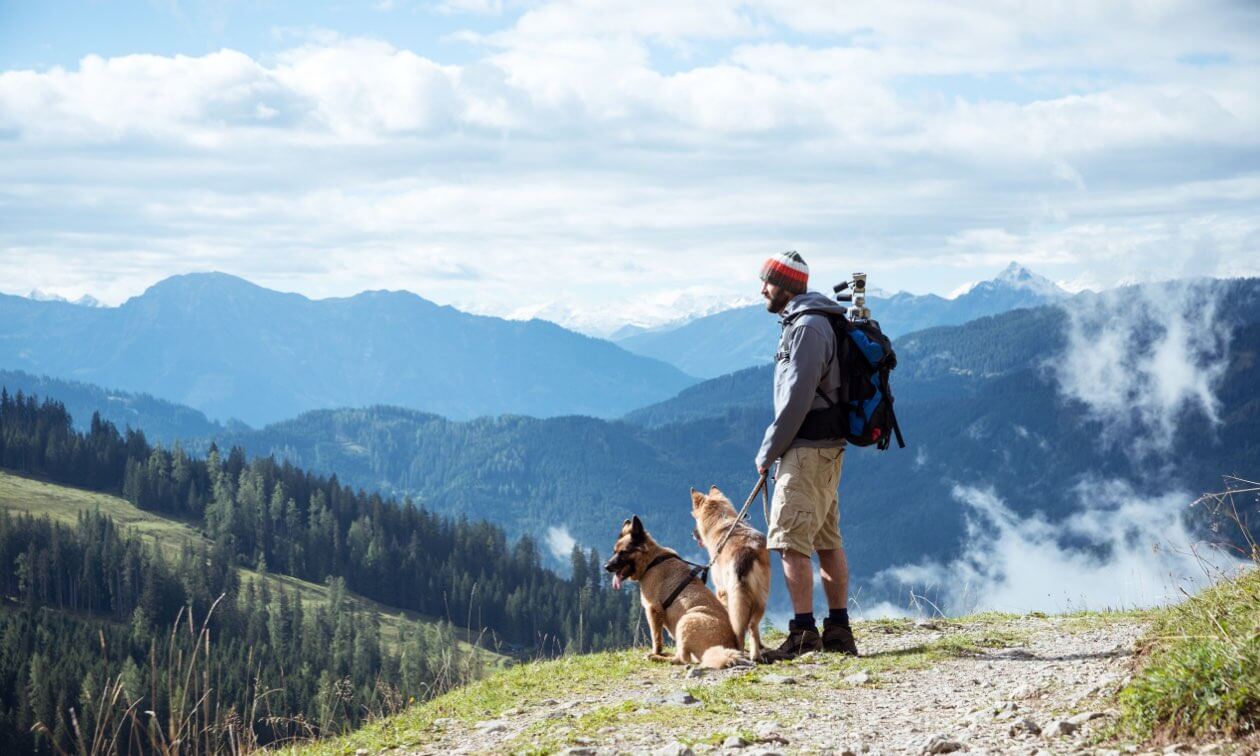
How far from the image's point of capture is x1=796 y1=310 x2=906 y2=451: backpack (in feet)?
32.0

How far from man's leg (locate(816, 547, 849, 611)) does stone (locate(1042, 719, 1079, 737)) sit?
4.00m

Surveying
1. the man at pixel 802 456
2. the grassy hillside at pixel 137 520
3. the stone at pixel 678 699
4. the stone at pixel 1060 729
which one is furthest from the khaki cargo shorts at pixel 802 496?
the grassy hillside at pixel 137 520

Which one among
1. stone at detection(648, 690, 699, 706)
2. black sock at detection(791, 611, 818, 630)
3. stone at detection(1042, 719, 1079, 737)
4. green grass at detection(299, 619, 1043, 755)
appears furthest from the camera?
black sock at detection(791, 611, 818, 630)

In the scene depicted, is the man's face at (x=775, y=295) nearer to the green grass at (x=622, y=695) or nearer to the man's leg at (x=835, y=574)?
the man's leg at (x=835, y=574)

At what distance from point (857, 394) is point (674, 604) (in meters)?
3.15

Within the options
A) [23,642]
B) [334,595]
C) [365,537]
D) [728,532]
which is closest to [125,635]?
[23,642]

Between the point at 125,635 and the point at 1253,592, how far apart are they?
122 meters

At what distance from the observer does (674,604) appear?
36.4ft

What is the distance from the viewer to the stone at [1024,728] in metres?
6.33

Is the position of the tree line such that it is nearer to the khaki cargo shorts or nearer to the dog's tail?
A: the dog's tail

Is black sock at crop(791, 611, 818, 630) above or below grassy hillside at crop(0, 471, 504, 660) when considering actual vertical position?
above

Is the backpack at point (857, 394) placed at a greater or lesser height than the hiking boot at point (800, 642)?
greater

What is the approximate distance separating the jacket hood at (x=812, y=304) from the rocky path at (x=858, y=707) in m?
3.40

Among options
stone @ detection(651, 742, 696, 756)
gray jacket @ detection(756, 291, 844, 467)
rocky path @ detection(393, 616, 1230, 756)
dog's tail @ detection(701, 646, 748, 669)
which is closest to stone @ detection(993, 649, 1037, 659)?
rocky path @ detection(393, 616, 1230, 756)
